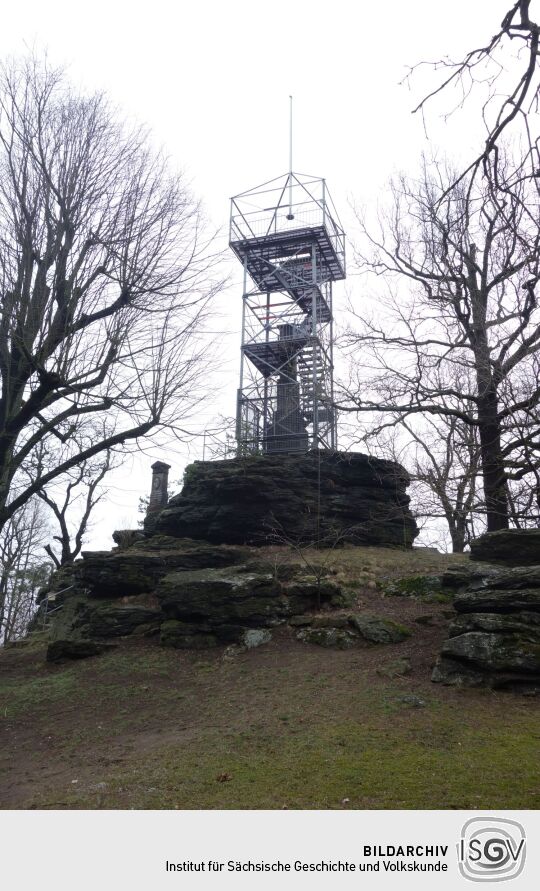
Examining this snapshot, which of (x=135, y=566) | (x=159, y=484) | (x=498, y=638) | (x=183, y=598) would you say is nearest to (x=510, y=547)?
(x=498, y=638)

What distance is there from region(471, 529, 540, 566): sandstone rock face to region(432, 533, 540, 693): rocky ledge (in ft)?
3.93

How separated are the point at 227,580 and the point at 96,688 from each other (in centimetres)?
276

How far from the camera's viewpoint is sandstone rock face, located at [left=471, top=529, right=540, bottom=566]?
1001 centimetres

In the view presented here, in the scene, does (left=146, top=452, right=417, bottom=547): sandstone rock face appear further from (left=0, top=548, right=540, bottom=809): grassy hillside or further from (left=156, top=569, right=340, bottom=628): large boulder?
(left=0, top=548, right=540, bottom=809): grassy hillside

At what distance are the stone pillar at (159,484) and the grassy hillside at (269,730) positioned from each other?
6.55 meters

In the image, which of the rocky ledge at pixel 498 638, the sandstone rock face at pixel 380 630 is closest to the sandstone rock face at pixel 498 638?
the rocky ledge at pixel 498 638

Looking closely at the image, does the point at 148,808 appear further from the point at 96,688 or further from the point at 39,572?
the point at 39,572

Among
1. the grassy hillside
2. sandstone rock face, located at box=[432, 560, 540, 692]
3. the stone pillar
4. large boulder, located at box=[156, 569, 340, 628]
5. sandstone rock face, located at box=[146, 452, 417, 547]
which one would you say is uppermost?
the stone pillar

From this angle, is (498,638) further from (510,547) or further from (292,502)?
(292,502)

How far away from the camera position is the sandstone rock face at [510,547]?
32.8ft

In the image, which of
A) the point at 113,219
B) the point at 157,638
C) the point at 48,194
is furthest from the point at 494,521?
the point at 48,194

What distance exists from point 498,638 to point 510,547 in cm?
248

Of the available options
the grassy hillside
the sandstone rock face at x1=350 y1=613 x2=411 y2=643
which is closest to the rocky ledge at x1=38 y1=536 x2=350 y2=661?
the grassy hillside

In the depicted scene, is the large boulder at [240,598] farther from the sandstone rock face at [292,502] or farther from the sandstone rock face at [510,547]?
the sandstone rock face at [510,547]
